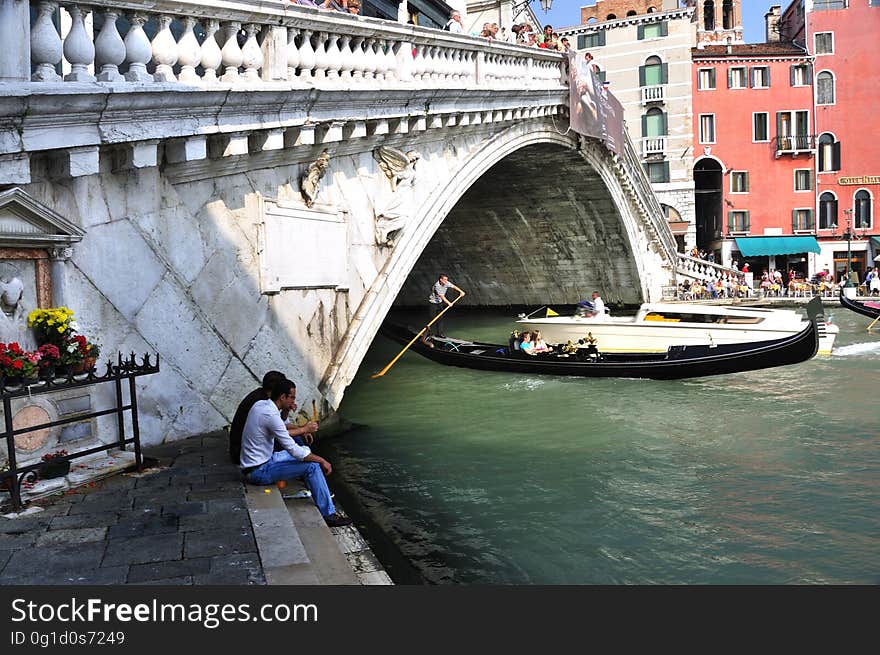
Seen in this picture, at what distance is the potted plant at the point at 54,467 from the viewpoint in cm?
338

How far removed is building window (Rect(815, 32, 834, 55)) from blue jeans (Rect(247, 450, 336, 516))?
23.3 meters

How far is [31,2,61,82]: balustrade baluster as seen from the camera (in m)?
3.40

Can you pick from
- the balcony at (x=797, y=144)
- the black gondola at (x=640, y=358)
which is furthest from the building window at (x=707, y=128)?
the black gondola at (x=640, y=358)

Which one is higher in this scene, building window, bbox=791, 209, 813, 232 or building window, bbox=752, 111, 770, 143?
building window, bbox=752, 111, 770, 143

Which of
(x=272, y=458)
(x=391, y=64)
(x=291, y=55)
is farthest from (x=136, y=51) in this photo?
(x=391, y=64)

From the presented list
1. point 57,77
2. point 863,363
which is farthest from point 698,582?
point 863,363

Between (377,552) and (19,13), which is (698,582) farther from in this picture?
(19,13)

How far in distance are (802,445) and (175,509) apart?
4826mm

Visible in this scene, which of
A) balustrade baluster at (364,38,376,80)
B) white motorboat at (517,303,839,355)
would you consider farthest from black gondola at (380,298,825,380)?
balustrade baluster at (364,38,376,80)

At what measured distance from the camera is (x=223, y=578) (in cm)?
251

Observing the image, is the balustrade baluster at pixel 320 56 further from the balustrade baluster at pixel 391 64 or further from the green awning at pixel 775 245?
the green awning at pixel 775 245

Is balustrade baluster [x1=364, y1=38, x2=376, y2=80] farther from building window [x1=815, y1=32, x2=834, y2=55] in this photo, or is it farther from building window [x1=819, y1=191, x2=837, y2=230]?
building window [x1=815, y1=32, x2=834, y2=55]

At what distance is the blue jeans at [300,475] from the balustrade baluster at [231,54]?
2303mm

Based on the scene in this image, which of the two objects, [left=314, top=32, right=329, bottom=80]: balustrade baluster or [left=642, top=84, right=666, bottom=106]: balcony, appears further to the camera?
[left=642, top=84, right=666, bottom=106]: balcony
